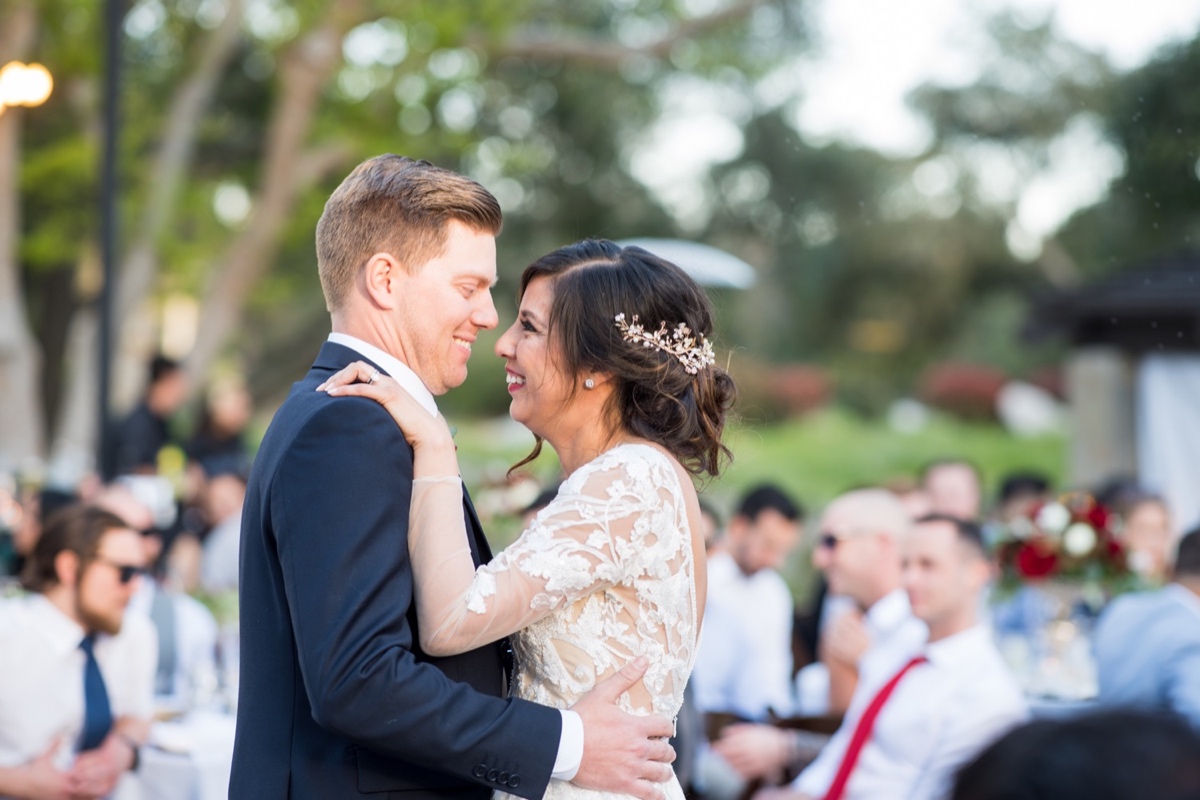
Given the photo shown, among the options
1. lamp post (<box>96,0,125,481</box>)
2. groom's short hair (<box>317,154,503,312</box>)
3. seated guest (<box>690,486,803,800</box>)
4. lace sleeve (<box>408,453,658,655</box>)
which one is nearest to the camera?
lace sleeve (<box>408,453,658,655</box>)

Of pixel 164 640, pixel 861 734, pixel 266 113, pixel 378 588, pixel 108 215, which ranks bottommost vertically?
pixel 164 640

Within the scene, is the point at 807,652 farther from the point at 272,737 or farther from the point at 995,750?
the point at 995,750

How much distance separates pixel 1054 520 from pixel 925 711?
3.49 m

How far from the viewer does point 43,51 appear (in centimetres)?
1441

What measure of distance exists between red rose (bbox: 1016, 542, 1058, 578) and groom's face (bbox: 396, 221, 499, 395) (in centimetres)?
576

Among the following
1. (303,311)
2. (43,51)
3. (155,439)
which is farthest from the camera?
(303,311)

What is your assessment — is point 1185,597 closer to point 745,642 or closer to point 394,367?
point 745,642

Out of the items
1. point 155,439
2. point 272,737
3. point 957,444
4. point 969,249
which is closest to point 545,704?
point 272,737

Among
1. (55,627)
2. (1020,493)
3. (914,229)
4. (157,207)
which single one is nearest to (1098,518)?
(1020,493)

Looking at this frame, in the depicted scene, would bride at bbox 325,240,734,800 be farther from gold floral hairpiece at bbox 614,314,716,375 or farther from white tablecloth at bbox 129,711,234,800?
white tablecloth at bbox 129,711,234,800

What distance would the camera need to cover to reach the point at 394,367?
266cm

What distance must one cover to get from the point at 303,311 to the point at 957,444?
1321 cm

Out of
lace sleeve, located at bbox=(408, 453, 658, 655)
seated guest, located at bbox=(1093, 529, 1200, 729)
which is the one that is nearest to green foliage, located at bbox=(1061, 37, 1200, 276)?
seated guest, located at bbox=(1093, 529, 1200, 729)

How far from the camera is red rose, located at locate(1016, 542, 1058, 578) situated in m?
7.64
